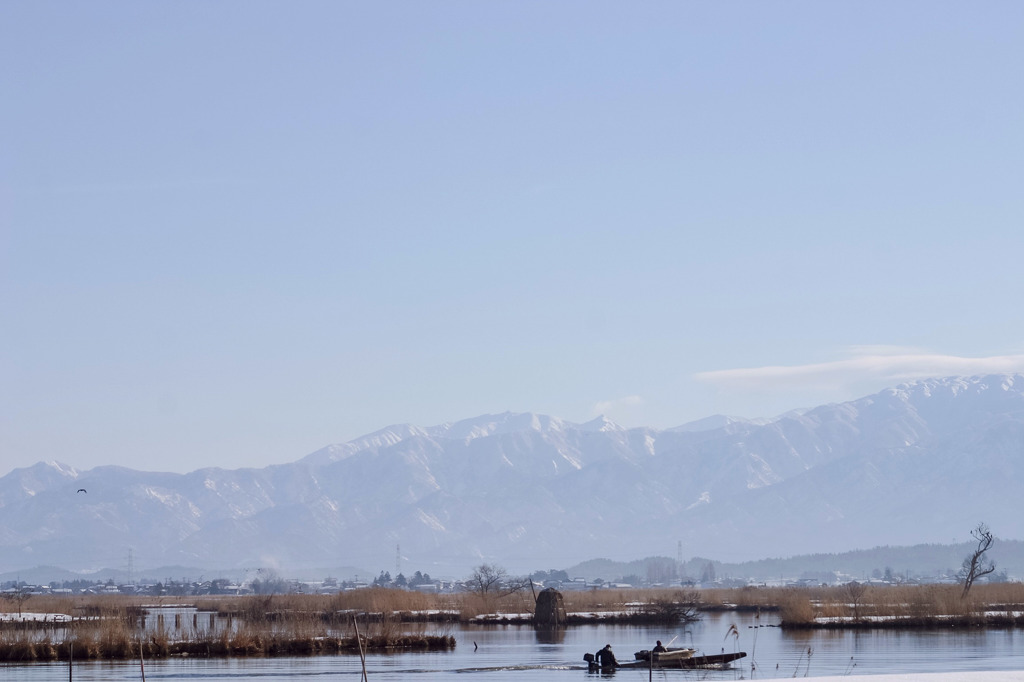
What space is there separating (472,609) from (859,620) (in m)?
29.5

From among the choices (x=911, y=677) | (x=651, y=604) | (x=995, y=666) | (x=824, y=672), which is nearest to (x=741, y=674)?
(x=824, y=672)

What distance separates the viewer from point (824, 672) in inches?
1948

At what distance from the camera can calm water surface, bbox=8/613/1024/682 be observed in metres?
51.8

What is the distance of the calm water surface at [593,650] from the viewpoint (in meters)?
51.8

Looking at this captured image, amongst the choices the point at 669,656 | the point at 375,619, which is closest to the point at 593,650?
the point at 669,656

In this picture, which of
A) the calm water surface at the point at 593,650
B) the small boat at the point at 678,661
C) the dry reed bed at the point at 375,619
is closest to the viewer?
the calm water surface at the point at 593,650

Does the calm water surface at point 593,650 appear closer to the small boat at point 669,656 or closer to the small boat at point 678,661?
the small boat at point 678,661

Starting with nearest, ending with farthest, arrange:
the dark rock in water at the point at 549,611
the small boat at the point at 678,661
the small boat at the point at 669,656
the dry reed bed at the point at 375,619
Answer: the small boat at the point at 669,656, the small boat at the point at 678,661, the dry reed bed at the point at 375,619, the dark rock in water at the point at 549,611

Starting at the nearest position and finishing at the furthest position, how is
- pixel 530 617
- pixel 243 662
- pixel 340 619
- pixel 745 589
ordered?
1. pixel 243 662
2. pixel 340 619
3. pixel 530 617
4. pixel 745 589

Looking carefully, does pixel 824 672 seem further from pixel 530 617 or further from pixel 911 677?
pixel 530 617

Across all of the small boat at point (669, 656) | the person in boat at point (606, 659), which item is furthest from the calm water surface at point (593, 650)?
the small boat at point (669, 656)

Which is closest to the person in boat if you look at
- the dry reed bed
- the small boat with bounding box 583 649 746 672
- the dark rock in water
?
the small boat with bounding box 583 649 746 672

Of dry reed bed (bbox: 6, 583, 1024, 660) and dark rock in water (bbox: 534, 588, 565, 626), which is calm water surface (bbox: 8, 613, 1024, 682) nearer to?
dry reed bed (bbox: 6, 583, 1024, 660)

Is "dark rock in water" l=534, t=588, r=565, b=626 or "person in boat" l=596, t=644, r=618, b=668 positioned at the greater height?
"person in boat" l=596, t=644, r=618, b=668
